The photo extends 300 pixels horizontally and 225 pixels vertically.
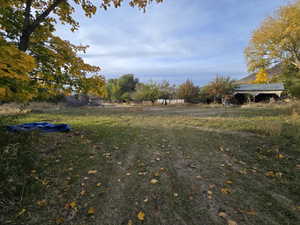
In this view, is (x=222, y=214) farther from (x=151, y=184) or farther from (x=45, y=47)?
(x=45, y=47)

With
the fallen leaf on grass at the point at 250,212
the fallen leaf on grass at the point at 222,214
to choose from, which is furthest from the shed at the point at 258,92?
the fallen leaf on grass at the point at 222,214

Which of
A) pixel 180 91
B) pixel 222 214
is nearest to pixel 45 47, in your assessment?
pixel 222 214

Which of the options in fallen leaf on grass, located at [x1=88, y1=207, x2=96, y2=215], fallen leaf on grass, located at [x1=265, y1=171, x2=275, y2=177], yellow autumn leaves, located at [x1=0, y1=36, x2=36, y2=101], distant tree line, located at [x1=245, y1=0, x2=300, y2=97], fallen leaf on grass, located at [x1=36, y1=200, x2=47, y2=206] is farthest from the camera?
distant tree line, located at [x1=245, y1=0, x2=300, y2=97]

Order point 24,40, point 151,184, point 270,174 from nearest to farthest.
Result: point 151,184 < point 270,174 < point 24,40

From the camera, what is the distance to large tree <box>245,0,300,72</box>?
17.4 metres

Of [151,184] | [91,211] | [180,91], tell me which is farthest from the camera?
[180,91]

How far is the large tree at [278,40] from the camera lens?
57.2 feet

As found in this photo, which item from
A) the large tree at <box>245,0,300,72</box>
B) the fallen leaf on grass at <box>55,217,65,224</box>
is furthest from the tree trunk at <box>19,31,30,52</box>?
the large tree at <box>245,0,300,72</box>

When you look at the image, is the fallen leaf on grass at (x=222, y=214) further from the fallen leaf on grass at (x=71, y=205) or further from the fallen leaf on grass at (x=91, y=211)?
the fallen leaf on grass at (x=71, y=205)

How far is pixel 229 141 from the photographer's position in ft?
14.2

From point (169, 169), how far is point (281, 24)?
2668 centimetres

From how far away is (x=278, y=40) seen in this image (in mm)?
19125

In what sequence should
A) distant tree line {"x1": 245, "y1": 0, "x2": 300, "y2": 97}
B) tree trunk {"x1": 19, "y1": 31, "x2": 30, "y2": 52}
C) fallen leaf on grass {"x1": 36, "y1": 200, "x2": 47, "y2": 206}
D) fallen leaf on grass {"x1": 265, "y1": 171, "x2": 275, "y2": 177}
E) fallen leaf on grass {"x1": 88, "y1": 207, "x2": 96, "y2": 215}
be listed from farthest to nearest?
1. distant tree line {"x1": 245, "y1": 0, "x2": 300, "y2": 97}
2. tree trunk {"x1": 19, "y1": 31, "x2": 30, "y2": 52}
3. fallen leaf on grass {"x1": 265, "y1": 171, "x2": 275, "y2": 177}
4. fallen leaf on grass {"x1": 36, "y1": 200, "x2": 47, "y2": 206}
5. fallen leaf on grass {"x1": 88, "y1": 207, "x2": 96, "y2": 215}

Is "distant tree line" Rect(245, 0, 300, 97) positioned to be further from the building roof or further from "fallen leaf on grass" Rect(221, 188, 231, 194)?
"fallen leaf on grass" Rect(221, 188, 231, 194)
